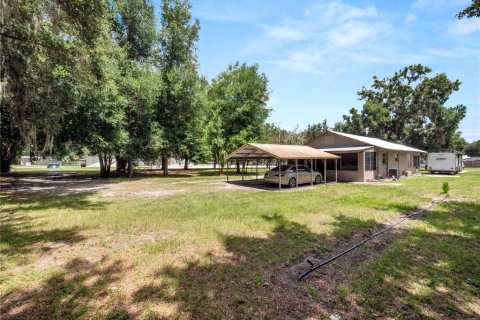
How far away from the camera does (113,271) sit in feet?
14.6

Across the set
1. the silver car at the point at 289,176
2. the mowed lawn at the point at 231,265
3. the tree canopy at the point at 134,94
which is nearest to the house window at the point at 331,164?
the silver car at the point at 289,176

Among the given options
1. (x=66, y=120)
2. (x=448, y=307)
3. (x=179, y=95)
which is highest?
(x=179, y=95)

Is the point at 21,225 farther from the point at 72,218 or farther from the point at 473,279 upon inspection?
the point at 473,279

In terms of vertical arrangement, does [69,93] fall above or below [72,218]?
above

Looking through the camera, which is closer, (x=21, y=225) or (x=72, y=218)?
(x=21, y=225)

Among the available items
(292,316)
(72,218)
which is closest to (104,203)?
(72,218)

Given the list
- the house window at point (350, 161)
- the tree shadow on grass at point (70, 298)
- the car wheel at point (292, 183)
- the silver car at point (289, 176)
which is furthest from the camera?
the house window at point (350, 161)

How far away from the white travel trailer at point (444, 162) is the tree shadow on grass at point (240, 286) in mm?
30371

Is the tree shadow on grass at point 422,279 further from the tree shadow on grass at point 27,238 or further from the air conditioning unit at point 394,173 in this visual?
the air conditioning unit at point 394,173

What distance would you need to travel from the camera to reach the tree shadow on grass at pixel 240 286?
133 inches

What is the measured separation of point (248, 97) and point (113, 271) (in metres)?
27.6

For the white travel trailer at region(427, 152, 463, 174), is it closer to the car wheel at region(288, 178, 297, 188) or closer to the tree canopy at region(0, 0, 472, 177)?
the tree canopy at region(0, 0, 472, 177)

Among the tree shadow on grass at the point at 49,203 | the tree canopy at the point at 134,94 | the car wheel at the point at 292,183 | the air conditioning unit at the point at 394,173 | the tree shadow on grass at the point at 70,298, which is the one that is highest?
the tree canopy at the point at 134,94

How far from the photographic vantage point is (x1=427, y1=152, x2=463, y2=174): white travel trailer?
27.6m
